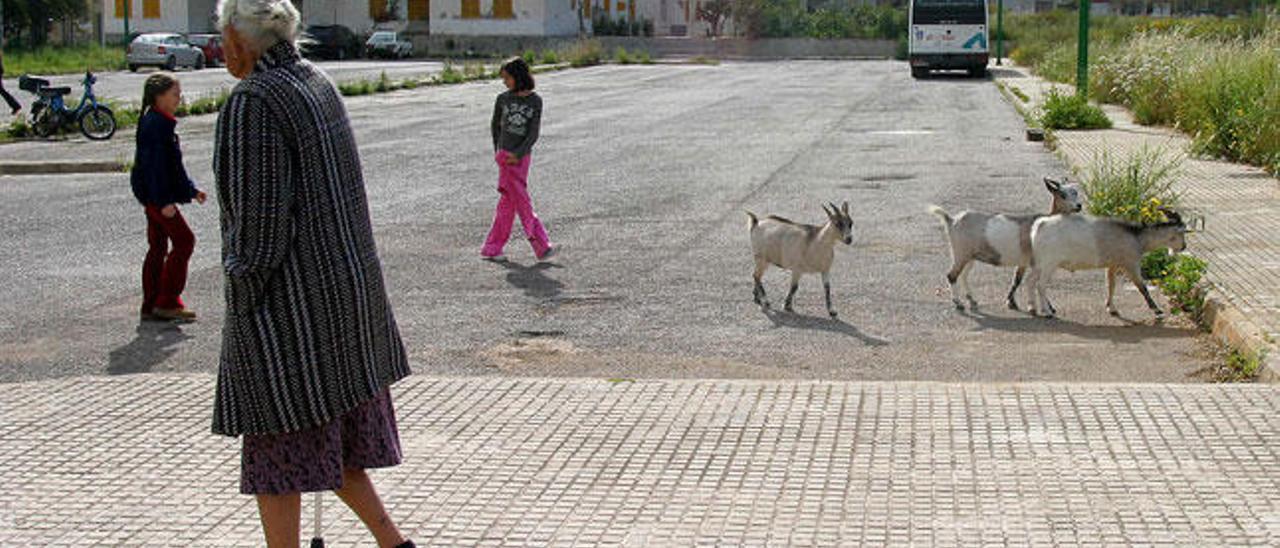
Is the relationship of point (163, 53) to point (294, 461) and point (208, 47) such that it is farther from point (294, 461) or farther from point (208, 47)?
point (294, 461)

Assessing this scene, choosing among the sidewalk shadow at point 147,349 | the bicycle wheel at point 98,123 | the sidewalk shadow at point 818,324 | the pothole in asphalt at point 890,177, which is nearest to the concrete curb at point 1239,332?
the sidewalk shadow at point 818,324

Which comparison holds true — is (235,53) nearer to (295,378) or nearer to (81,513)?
(295,378)

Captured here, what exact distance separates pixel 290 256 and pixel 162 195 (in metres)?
6.39

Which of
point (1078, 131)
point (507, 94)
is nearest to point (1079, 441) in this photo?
point (507, 94)

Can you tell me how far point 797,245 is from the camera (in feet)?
36.0

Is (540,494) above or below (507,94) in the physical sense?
below

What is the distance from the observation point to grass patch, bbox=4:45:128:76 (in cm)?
5456

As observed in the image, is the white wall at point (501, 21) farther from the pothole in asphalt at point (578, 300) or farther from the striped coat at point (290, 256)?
the striped coat at point (290, 256)

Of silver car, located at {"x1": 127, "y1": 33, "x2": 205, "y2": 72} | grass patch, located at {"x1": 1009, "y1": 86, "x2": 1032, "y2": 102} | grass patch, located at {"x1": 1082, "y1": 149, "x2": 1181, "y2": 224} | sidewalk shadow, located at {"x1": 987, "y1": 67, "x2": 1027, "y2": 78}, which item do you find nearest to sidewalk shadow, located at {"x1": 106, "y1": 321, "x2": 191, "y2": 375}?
grass patch, located at {"x1": 1082, "y1": 149, "x2": 1181, "y2": 224}

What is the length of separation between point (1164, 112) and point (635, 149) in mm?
8338

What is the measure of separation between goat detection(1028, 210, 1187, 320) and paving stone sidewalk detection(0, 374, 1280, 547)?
2640 millimetres

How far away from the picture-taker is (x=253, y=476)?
474cm

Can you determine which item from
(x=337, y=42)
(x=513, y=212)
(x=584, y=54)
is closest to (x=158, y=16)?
(x=337, y=42)

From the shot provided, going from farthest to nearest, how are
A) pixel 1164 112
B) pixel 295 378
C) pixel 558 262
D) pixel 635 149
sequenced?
pixel 1164 112 → pixel 635 149 → pixel 558 262 → pixel 295 378
